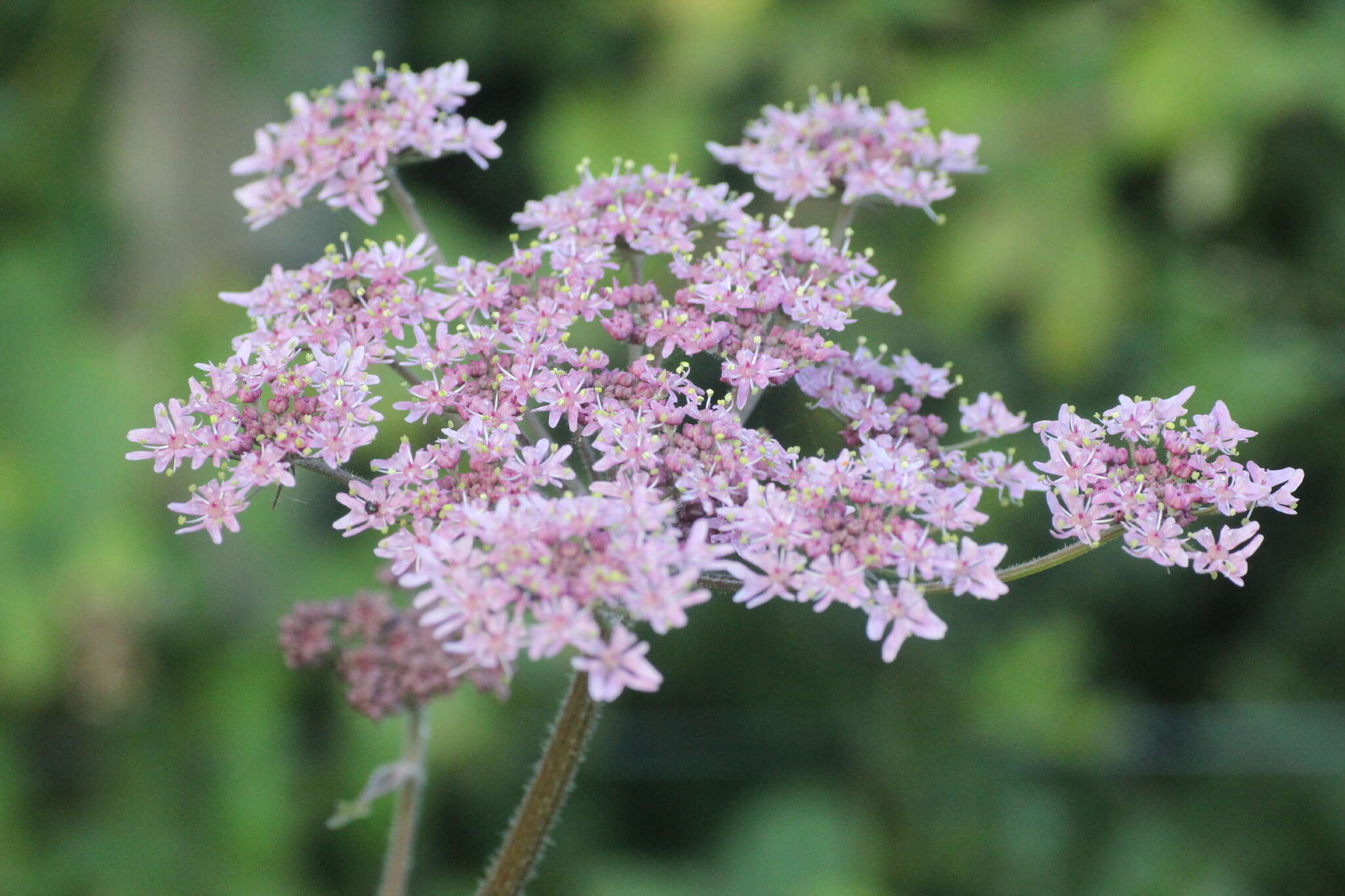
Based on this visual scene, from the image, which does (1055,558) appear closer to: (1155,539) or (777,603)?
(1155,539)

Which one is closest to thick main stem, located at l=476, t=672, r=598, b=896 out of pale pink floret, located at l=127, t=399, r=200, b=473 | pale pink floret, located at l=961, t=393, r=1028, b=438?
pale pink floret, located at l=127, t=399, r=200, b=473

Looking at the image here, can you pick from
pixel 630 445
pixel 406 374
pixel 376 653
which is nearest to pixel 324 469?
pixel 406 374

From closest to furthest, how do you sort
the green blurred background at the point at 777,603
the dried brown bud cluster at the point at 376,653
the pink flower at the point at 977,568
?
the pink flower at the point at 977,568
the dried brown bud cluster at the point at 376,653
the green blurred background at the point at 777,603

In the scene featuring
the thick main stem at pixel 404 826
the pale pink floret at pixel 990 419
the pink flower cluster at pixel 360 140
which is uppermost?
the pink flower cluster at pixel 360 140

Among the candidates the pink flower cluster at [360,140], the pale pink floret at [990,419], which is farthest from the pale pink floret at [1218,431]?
the pink flower cluster at [360,140]

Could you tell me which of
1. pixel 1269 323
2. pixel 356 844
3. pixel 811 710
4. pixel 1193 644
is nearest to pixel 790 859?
pixel 811 710

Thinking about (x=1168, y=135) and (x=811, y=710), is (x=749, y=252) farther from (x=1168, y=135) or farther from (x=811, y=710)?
(x=811, y=710)

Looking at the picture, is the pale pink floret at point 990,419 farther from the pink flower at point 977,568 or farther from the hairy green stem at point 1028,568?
the pink flower at point 977,568
